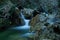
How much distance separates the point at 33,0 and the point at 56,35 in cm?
718

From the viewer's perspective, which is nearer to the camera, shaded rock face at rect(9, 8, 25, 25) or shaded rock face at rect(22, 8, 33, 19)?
shaded rock face at rect(9, 8, 25, 25)

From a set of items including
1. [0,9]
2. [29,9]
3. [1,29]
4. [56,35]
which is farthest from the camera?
[29,9]

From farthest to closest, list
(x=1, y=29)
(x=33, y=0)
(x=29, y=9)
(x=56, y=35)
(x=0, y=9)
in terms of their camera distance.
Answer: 1. (x=29, y=9)
2. (x=33, y=0)
3. (x=0, y=9)
4. (x=1, y=29)
5. (x=56, y=35)

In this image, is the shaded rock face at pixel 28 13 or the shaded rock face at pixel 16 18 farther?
the shaded rock face at pixel 28 13

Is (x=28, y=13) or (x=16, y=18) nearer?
(x=16, y=18)

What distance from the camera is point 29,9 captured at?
47.5 feet

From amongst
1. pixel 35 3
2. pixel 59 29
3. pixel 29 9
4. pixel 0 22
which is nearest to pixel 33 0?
pixel 35 3

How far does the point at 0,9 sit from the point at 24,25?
2460 millimetres

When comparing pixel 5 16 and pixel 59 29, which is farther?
pixel 5 16

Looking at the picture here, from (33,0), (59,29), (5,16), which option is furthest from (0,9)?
(59,29)

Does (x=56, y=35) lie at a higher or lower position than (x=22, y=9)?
lower

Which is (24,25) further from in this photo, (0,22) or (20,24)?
(0,22)

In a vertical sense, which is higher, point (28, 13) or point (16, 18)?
point (28, 13)

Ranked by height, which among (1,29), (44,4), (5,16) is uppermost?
(44,4)
